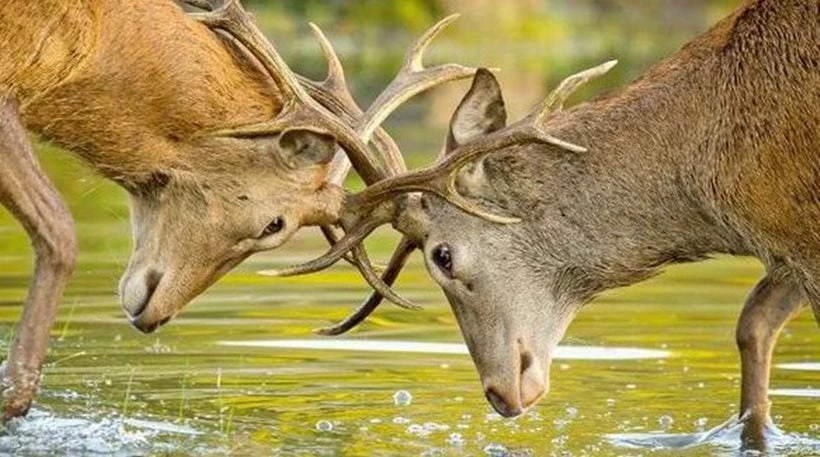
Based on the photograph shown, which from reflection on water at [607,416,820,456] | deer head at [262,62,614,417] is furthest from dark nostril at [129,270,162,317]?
reflection on water at [607,416,820,456]

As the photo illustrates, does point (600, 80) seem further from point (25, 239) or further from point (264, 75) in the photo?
point (264, 75)

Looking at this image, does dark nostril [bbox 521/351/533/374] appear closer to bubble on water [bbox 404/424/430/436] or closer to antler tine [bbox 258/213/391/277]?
bubble on water [bbox 404/424/430/436]

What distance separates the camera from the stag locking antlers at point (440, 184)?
11.0m

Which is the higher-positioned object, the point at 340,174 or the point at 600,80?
the point at 340,174

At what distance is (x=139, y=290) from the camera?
457 inches

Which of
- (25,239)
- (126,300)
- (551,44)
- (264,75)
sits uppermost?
(264,75)

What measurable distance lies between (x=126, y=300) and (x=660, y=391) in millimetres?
2303

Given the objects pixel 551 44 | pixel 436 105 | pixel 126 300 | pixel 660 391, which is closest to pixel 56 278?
pixel 126 300

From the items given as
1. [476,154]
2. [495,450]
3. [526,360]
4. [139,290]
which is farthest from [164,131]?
[495,450]

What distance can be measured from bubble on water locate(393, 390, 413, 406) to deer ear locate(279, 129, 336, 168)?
102cm

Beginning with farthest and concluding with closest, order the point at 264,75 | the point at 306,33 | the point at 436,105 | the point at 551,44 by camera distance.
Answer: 1. the point at 551,44
2. the point at 306,33
3. the point at 436,105
4. the point at 264,75

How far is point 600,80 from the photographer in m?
30.4

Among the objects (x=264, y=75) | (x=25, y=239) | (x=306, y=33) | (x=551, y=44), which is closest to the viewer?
(x=264, y=75)

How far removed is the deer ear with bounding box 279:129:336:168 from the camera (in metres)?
11.6
